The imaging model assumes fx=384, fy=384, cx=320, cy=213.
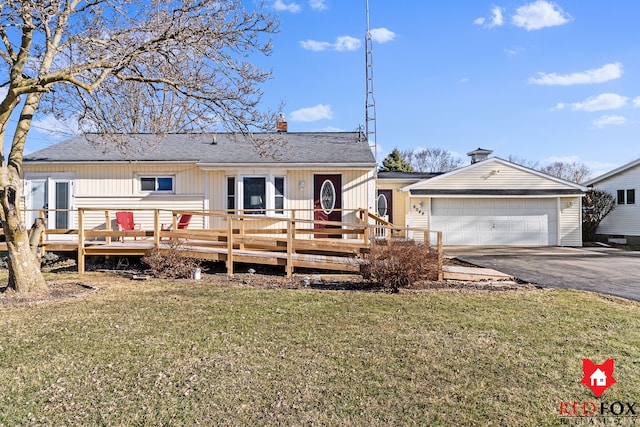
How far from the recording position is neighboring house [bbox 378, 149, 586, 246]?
54.1 feet

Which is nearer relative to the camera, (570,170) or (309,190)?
(309,190)

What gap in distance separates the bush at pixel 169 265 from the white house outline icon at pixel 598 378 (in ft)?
23.6

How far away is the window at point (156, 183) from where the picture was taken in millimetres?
12680

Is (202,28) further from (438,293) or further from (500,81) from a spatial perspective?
(500,81)

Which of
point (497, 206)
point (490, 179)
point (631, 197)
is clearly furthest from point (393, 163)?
point (631, 197)

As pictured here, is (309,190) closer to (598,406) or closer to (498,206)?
(498,206)

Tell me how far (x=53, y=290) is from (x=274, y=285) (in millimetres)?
3910

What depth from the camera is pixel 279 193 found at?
12461mm

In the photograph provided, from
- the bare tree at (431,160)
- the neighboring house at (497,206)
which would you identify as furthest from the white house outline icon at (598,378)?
the bare tree at (431,160)

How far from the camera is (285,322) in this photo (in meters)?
5.05

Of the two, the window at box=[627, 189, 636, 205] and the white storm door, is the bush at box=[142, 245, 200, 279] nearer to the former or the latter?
the white storm door

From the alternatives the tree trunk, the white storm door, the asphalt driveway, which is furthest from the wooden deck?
the white storm door

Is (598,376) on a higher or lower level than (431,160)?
lower

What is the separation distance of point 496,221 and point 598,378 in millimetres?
14318
